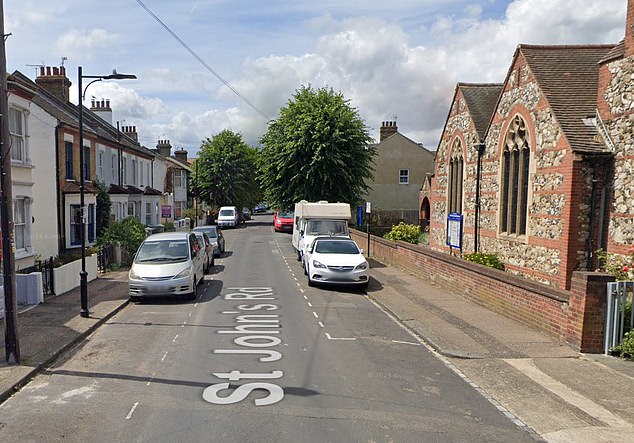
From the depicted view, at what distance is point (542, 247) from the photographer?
601 inches

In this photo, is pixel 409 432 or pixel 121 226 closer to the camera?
pixel 409 432

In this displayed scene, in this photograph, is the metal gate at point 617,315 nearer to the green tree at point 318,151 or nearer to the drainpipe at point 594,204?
the drainpipe at point 594,204

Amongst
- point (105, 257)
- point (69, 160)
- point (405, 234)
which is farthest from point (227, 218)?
point (105, 257)

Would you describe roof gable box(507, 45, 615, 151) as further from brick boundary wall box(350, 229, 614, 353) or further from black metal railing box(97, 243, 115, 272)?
black metal railing box(97, 243, 115, 272)

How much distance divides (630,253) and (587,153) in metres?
2.80

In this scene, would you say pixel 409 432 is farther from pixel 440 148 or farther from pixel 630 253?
Result: pixel 440 148

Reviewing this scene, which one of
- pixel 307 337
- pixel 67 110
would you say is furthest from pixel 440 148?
pixel 67 110

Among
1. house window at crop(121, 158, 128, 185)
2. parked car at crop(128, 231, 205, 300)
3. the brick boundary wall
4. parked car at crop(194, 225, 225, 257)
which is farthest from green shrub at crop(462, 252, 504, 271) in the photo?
house window at crop(121, 158, 128, 185)

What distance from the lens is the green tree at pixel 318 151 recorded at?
31.6 meters

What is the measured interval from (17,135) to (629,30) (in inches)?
679

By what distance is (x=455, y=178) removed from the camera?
2300 cm

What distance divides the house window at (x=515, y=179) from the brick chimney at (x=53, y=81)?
75.2 feet

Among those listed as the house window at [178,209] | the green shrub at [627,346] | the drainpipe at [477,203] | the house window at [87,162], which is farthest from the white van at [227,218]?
the green shrub at [627,346]

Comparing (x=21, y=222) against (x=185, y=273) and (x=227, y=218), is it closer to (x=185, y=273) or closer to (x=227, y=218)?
(x=185, y=273)
